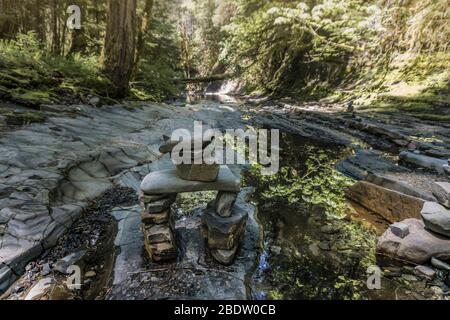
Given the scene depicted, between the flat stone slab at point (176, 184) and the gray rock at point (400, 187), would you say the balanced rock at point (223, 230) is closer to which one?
the flat stone slab at point (176, 184)

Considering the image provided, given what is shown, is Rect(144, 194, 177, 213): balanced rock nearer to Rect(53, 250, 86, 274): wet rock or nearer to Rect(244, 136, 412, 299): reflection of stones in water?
Rect(53, 250, 86, 274): wet rock

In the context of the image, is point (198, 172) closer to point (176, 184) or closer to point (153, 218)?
point (176, 184)

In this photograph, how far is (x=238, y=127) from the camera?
9695 mm

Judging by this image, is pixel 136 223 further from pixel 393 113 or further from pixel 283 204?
pixel 393 113

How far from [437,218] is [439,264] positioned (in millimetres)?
431

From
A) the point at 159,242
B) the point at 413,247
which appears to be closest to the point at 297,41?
the point at 413,247

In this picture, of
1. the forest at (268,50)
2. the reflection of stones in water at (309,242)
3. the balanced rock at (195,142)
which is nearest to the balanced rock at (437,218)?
the reflection of stones in water at (309,242)

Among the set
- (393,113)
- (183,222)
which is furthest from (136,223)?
(393,113)

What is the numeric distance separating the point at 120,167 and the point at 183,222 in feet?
Result: 6.10

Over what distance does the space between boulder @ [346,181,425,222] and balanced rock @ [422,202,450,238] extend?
0.30m

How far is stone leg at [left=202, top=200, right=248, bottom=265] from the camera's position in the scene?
8.05ft

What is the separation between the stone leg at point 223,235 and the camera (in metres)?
2.45

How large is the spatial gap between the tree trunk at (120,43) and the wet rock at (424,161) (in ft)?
28.5

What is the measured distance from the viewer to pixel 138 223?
3113 millimetres
